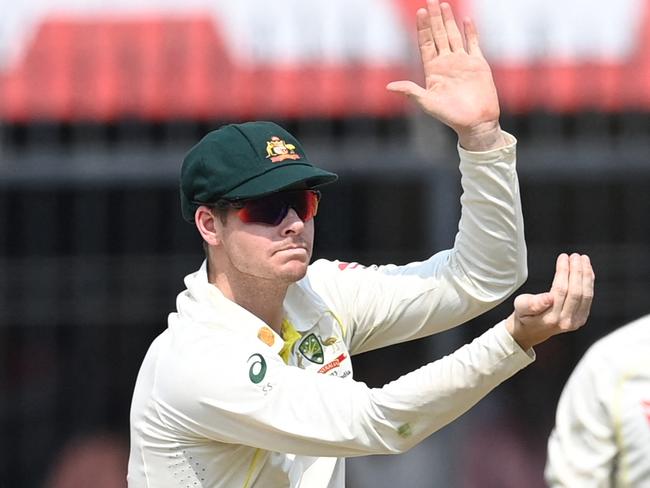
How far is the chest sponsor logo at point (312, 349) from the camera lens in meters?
3.20

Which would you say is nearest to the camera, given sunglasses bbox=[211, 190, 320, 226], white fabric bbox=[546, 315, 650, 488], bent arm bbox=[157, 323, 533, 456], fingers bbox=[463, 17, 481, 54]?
white fabric bbox=[546, 315, 650, 488]

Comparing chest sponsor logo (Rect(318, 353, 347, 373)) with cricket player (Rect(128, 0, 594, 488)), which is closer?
cricket player (Rect(128, 0, 594, 488))

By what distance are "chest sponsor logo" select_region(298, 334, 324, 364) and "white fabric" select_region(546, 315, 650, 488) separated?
0.93 meters

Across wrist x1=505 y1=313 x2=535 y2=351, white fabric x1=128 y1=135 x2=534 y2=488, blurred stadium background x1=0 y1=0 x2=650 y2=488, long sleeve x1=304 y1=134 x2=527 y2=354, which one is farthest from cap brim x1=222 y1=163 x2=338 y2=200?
blurred stadium background x1=0 y1=0 x2=650 y2=488

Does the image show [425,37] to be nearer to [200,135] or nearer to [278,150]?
[278,150]

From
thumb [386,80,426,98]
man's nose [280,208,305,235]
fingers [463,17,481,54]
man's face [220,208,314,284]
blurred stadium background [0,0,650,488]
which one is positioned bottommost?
blurred stadium background [0,0,650,488]

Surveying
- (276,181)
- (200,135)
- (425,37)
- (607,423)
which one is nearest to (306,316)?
(276,181)

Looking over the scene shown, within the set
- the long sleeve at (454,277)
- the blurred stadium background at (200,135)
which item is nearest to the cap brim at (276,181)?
the long sleeve at (454,277)

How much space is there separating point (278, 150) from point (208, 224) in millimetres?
230

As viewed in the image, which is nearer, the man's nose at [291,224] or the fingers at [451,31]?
the man's nose at [291,224]

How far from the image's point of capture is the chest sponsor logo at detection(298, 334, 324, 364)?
126 inches

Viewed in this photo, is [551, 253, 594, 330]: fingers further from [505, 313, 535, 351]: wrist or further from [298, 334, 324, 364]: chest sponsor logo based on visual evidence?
[298, 334, 324, 364]: chest sponsor logo

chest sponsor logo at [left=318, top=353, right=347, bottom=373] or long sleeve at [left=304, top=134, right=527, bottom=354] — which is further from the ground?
long sleeve at [left=304, top=134, right=527, bottom=354]

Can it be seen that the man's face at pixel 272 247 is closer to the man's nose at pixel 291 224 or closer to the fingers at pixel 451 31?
the man's nose at pixel 291 224
